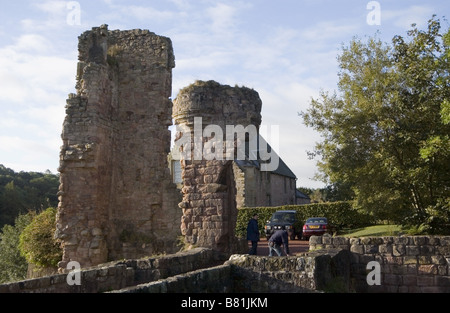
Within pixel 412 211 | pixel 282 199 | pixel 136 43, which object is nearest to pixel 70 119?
pixel 136 43

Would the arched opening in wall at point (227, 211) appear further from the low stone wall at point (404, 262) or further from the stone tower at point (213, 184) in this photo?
the low stone wall at point (404, 262)

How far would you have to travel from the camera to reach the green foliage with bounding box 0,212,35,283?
20541 mm

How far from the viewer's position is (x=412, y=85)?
52.9 feet

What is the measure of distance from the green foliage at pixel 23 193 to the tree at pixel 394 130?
25168mm

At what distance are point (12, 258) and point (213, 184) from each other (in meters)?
14.5

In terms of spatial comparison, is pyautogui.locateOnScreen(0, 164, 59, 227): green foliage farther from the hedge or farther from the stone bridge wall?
the stone bridge wall

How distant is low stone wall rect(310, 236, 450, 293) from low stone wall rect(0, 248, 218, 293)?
436 cm

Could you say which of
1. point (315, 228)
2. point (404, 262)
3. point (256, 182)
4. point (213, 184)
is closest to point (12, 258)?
point (213, 184)

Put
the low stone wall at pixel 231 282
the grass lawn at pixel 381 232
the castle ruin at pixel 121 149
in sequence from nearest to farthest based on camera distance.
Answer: the low stone wall at pixel 231 282 → the castle ruin at pixel 121 149 → the grass lawn at pixel 381 232

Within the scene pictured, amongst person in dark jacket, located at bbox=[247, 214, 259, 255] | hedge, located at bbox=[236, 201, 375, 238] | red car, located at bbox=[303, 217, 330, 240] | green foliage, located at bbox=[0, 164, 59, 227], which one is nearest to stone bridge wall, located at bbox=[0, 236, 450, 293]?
person in dark jacket, located at bbox=[247, 214, 259, 255]

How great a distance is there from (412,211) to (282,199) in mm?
31814

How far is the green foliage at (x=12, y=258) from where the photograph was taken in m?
20.5

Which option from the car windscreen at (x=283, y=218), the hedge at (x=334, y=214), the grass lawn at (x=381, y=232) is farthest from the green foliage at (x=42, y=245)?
the hedge at (x=334, y=214)

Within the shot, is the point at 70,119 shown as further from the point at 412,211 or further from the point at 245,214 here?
the point at 245,214
